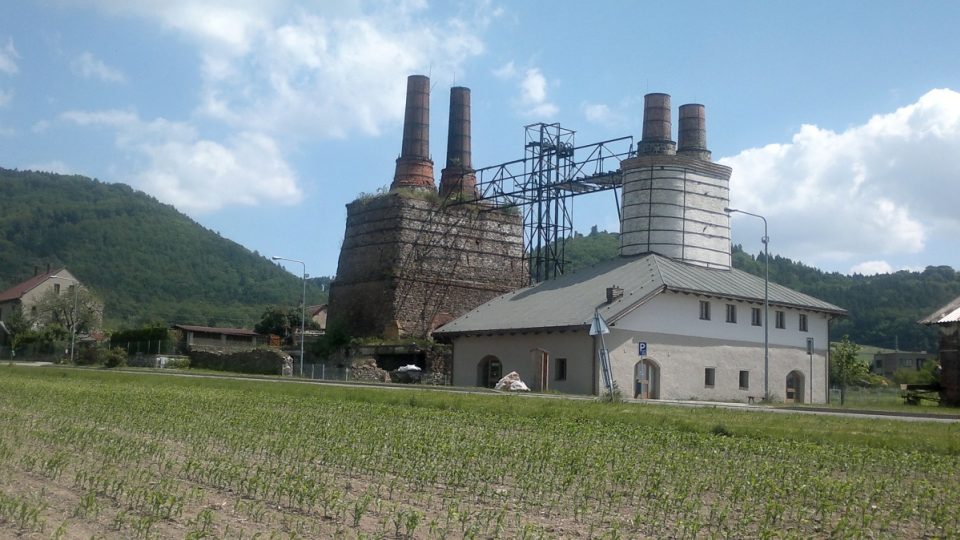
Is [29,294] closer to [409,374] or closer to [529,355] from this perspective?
[409,374]

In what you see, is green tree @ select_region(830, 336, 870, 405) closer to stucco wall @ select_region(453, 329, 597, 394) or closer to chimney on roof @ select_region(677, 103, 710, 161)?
chimney on roof @ select_region(677, 103, 710, 161)

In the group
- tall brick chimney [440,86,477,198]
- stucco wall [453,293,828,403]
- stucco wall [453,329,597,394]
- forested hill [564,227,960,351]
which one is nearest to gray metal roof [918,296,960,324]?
stucco wall [453,293,828,403]

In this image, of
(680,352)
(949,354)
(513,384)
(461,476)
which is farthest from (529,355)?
(461,476)

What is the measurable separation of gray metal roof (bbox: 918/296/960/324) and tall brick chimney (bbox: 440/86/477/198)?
30.8m

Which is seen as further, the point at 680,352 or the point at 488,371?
the point at 488,371

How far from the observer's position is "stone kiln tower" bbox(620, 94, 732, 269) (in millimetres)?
46000

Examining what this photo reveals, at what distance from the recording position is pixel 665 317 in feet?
124

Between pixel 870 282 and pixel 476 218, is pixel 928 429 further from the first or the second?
pixel 870 282

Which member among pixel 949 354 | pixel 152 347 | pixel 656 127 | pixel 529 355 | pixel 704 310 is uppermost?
pixel 656 127

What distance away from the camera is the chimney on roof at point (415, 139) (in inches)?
2325

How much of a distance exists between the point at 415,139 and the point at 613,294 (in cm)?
2575

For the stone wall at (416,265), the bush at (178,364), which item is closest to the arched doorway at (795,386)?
the stone wall at (416,265)

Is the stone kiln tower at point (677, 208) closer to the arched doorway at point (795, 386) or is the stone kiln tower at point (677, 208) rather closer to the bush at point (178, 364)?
the arched doorway at point (795, 386)

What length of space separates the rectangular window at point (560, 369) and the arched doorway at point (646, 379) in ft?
9.01
